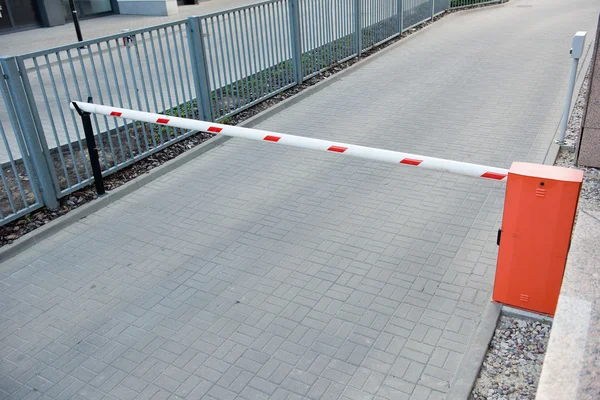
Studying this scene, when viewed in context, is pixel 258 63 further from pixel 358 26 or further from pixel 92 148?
pixel 92 148

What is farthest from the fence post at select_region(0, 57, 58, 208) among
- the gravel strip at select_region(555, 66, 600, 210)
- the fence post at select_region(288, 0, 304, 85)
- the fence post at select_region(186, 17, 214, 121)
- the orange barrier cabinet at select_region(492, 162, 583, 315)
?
the gravel strip at select_region(555, 66, 600, 210)

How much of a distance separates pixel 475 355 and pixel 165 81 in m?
6.69

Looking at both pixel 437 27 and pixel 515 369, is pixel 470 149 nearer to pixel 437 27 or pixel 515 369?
pixel 515 369

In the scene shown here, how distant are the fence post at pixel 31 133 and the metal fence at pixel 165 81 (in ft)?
0.03

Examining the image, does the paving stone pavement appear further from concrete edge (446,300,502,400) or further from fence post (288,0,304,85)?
fence post (288,0,304,85)

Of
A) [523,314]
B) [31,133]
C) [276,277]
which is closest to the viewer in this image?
[523,314]

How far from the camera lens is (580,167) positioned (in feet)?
21.6

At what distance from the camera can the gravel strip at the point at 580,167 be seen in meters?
5.83

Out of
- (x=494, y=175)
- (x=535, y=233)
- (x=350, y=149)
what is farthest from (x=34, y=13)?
(x=535, y=233)

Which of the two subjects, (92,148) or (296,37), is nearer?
(92,148)

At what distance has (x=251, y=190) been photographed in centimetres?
668

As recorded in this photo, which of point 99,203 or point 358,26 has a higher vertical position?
point 358,26

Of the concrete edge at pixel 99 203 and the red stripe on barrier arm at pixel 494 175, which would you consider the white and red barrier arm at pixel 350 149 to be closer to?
the red stripe on barrier arm at pixel 494 175

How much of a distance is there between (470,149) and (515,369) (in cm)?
418
